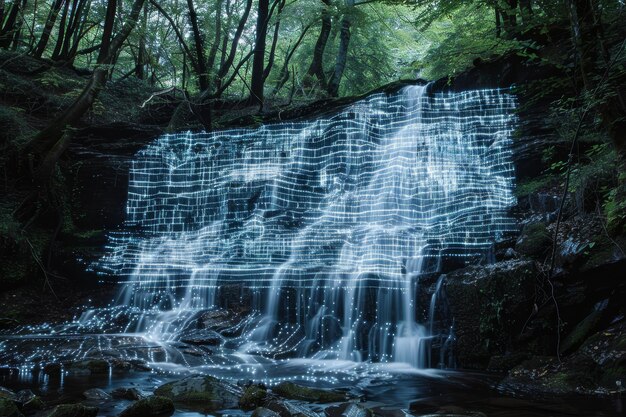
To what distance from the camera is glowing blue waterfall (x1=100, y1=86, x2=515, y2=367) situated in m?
7.75

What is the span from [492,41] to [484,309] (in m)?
5.24

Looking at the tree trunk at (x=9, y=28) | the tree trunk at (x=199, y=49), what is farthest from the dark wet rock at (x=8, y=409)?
the tree trunk at (x=9, y=28)

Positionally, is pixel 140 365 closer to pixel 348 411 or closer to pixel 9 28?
pixel 348 411

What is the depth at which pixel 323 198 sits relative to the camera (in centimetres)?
1233

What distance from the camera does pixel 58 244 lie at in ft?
35.6

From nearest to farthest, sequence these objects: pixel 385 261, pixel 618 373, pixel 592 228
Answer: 1. pixel 618 373
2. pixel 592 228
3. pixel 385 261

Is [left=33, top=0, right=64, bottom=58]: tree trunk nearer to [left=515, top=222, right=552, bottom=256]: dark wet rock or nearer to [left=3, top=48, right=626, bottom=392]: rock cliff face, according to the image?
[left=3, top=48, right=626, bottom=392]: rock cliff face

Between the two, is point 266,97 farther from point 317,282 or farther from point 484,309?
point 484,309

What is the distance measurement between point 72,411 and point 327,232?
7.49 meters

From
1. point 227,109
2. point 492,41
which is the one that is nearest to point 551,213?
point 492,41

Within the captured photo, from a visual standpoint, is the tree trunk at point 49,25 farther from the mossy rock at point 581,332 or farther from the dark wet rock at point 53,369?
the mossy rock at point 581,332

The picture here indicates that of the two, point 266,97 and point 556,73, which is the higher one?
point 266,97

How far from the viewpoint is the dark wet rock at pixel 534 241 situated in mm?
6996

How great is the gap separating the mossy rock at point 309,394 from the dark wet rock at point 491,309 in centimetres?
237
